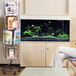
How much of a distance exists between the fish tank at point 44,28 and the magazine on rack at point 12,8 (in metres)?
0.29

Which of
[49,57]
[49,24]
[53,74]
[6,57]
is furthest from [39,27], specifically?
[53,74]

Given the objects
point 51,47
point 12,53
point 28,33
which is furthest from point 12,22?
point 51,47

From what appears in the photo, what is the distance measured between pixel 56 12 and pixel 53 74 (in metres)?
3.34

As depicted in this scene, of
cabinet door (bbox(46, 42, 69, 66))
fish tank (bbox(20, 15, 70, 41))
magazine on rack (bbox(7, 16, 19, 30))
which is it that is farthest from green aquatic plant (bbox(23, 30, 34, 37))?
cabinet door (bbox(46, 42, 69, 66))

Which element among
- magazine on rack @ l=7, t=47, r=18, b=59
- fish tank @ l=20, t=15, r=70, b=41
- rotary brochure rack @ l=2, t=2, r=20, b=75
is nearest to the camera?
rotary brochure rack @ l=2, t=2, r=20, b=75

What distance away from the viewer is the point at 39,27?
4.45m

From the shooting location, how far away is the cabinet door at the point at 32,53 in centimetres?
439

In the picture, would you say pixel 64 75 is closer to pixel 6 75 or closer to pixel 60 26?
pixel 6 75

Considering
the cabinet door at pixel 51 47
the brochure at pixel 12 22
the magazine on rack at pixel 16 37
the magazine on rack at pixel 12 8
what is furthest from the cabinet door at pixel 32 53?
the magazine on rack at pixel 12 8

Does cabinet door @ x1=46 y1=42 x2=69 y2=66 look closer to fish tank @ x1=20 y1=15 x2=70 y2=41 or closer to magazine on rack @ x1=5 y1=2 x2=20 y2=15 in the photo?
fish tank @ x1=20 y1=15 x2=70 y2=41

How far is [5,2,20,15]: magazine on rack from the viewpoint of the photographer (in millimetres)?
4172

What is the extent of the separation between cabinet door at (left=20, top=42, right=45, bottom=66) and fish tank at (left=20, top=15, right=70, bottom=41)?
17 cm

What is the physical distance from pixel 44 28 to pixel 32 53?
771 mm

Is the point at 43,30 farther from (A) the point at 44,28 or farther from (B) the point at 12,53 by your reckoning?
(B) the point at 12,53
